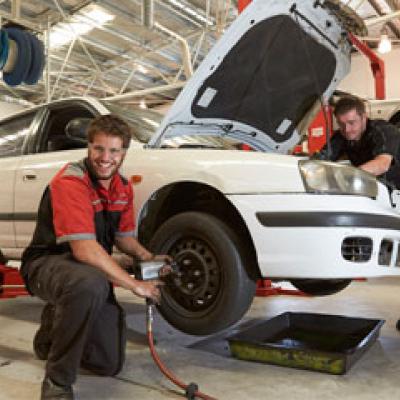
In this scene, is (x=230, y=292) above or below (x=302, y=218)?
below

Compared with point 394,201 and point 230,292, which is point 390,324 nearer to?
point 394,201

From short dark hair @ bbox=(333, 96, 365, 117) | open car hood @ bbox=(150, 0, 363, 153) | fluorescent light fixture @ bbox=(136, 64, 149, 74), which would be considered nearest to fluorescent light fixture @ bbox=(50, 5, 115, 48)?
fluorescent light fixture @ bbox=(136, 64, 149, 74)

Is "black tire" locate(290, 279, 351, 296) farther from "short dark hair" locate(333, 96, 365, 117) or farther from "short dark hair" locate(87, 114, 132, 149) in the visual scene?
"short dark hair" locate(87, 114, 132, 149)

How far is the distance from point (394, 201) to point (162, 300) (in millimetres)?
1305

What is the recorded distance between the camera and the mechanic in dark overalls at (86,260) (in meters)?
1.78

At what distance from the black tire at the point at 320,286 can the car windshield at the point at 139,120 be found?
1.21 meters

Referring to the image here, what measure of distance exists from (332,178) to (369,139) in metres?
1.05

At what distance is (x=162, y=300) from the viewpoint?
7.75 ft

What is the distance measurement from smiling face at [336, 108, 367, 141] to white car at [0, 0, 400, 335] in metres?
0.27

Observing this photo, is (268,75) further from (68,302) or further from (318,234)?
(68,302)

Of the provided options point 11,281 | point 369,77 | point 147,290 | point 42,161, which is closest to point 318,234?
point 147,290

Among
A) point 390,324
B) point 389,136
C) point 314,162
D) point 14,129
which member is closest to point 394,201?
point 389,136

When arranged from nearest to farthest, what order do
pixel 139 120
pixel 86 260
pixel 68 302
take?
pixel 68 302 < pixel 86 260 < pixel 139 120

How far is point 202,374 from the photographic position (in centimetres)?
215
